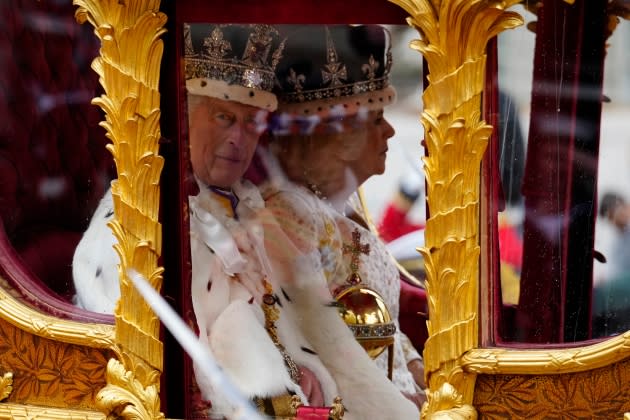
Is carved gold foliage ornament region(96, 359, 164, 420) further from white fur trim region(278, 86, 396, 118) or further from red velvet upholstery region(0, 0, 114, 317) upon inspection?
white fur trim region(278, 86, 396, 118)

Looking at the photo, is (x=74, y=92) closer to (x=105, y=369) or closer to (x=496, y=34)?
(x=105, y=369)

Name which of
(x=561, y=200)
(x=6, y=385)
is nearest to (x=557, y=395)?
(x=561, y=200)

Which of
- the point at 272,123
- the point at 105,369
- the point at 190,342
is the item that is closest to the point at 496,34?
the point at 272,123

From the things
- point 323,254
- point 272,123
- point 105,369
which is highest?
point 272,123

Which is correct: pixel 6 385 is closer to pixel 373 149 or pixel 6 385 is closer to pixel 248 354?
pixel 248 354

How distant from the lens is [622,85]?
125 inches

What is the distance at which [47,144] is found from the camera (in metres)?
3.55

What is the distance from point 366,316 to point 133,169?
0.55 metres

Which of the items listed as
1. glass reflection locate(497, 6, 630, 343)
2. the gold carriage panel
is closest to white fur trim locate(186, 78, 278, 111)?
glass reflection locate(497, 6, 630, 343)

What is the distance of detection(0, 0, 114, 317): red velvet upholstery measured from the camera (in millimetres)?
3484

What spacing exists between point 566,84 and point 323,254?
24.1 inches

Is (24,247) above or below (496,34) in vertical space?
below

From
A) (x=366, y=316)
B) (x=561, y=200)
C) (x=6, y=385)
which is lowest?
(x=6, y=385)

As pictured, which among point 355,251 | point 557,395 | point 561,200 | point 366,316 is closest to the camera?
point 557,395
